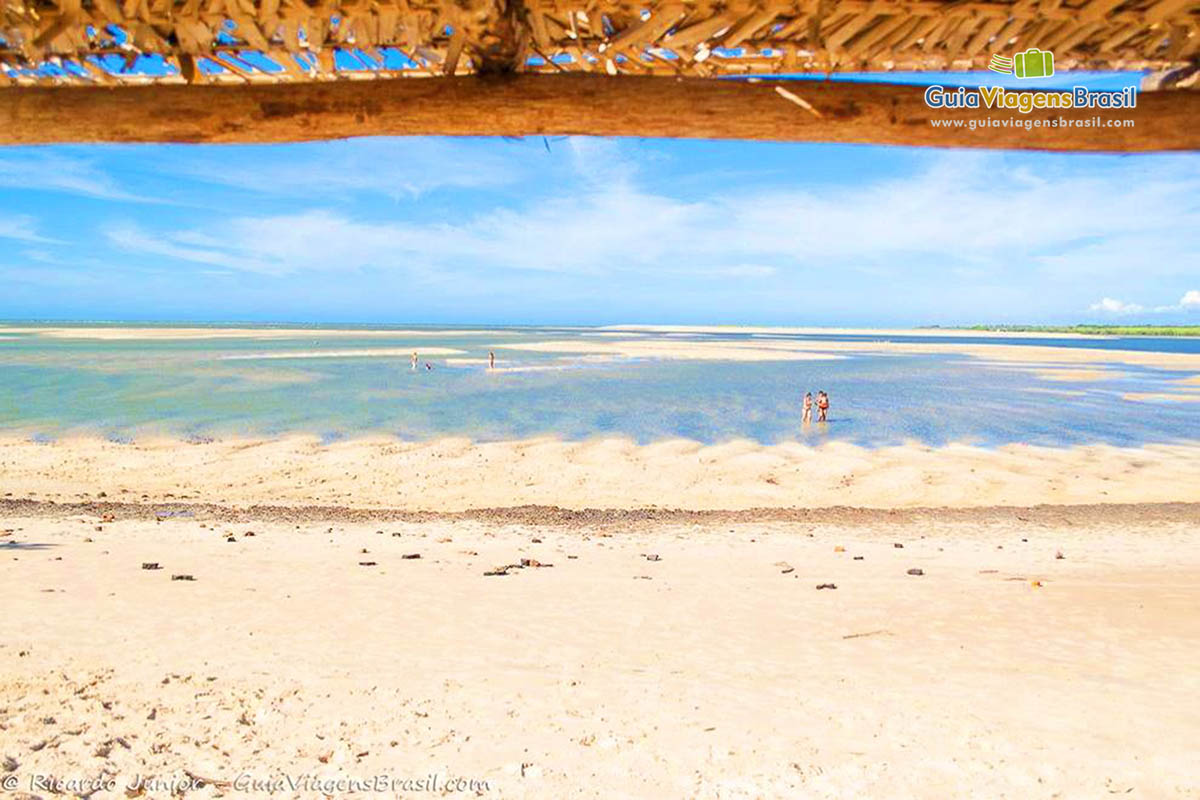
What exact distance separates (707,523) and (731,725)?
18.8 ft

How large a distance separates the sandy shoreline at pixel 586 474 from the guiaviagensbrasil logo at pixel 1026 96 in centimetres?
787

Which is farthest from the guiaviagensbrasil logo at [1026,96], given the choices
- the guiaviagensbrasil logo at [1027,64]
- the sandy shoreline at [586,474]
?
the sandy shoreline at [586,474]

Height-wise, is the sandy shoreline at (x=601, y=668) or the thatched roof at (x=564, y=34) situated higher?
the thatched roof at (x=564, y=34)

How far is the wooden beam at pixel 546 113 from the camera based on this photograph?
9.71ft

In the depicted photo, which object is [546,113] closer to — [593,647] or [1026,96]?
[1026,96]

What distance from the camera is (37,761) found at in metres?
3.09

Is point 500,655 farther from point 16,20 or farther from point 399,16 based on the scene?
point 16,20

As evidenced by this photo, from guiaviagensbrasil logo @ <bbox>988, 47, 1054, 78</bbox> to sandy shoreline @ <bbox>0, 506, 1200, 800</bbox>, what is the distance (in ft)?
10.8

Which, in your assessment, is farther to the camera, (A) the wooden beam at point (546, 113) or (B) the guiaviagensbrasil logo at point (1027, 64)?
(B) the guiaviagensbrasil logo at point (1027, 64)

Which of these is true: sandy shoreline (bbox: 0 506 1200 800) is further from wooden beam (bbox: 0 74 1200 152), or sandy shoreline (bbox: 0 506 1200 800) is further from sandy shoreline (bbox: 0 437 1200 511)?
sandy shoreline (bbox: 0 437 1200 511)

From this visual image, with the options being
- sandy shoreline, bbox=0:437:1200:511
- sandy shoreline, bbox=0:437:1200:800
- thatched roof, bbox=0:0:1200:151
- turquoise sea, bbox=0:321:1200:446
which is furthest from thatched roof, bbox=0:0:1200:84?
turquoise sea, bbox=0:321:1200:446

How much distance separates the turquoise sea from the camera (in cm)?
1641

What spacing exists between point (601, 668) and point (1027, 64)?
4.06 meters

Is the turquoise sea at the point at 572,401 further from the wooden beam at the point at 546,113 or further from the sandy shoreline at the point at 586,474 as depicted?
the wooden beam at the point at 546,113
